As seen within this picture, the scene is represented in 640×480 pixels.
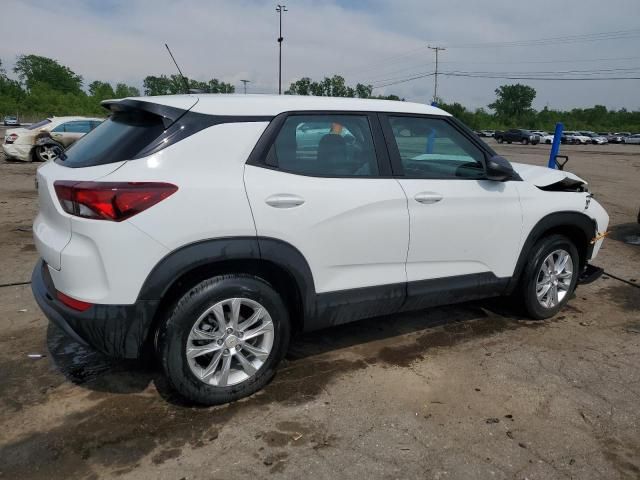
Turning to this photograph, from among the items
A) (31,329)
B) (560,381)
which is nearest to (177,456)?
(31,329)

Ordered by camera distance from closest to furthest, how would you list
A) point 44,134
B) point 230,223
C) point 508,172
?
point 230,223
point 508,172
point 44,134

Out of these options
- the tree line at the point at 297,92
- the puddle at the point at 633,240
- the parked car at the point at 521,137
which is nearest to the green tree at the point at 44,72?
the tree line at the point at 297,92

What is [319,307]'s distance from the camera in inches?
121

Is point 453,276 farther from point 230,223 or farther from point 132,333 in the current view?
point 132,333

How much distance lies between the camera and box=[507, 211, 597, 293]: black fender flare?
154 inches

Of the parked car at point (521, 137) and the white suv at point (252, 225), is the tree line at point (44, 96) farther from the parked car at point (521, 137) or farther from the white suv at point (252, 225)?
the white suv at point (252, 225)

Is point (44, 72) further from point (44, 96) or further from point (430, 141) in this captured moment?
point (430, 141)

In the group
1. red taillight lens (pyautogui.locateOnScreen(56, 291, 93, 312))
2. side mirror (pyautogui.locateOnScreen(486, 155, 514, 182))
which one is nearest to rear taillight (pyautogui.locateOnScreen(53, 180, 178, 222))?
red taillight lens (pyautogui.locateOnScreen(56, 291, 93, 312))

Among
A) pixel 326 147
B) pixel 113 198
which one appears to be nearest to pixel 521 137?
pixel 326 147

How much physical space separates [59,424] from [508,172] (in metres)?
3.20

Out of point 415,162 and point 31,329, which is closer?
point 415,162

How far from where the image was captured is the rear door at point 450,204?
11.0 ft

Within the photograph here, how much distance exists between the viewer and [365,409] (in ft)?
→ 9.57

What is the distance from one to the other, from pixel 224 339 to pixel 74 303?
2.61ft
